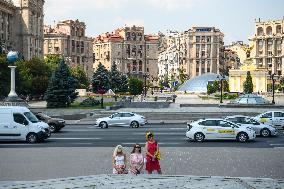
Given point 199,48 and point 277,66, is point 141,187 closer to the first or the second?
point 277,66

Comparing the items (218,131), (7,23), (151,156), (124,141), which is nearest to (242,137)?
(218,131)

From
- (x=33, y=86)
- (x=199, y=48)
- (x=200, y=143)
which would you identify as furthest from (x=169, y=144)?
(x=199, y=48)

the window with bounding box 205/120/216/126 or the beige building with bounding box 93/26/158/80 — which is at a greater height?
the beige building with bounding box 93/26/158/80

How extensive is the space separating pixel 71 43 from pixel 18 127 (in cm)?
13201

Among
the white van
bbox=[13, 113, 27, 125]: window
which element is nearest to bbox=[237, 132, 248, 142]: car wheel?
the white van

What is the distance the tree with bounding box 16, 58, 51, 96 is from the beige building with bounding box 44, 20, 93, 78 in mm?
73645

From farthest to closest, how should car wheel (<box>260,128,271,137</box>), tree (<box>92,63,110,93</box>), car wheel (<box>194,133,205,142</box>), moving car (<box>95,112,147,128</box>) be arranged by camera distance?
1. tree (<box>92,63,110,93</box>)
2. moving car (<box>95,112,147,128</box>)
3. car wheel (<box>260,128,271,137</box>)
4. car wheel (<box>194,133,205,142</box>)

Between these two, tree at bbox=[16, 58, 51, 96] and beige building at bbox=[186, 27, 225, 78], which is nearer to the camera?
tree at bbox=[16, 58, 51, 96]

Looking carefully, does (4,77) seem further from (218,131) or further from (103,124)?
(218,131)

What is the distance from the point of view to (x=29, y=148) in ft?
76.5

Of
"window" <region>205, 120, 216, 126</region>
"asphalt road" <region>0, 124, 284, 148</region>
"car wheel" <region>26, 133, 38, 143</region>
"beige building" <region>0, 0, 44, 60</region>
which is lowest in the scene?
"asphalt road" <region>0, 124, 284, 148</region>

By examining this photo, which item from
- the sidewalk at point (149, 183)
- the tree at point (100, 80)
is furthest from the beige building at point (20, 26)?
the sidewalk at point (149, 183)

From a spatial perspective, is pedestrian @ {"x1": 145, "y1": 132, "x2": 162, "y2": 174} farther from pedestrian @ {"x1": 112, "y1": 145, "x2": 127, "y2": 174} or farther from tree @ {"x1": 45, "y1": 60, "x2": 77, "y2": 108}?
tree @ {"x1": 45, "y1": 60, "x2": 77, "y2": 108}

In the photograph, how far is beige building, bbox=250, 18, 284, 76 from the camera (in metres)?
151
